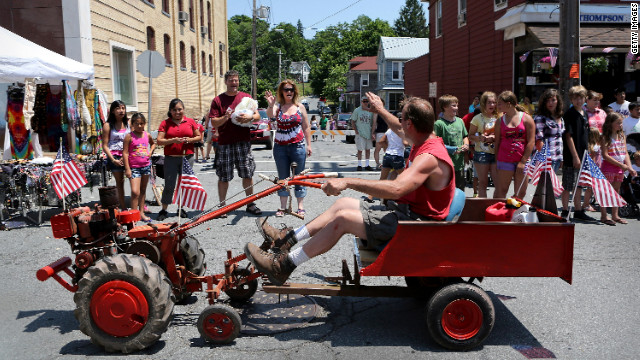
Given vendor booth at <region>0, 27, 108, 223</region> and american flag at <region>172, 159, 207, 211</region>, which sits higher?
vendor booth at <region>0, 27, 108, 223</region>

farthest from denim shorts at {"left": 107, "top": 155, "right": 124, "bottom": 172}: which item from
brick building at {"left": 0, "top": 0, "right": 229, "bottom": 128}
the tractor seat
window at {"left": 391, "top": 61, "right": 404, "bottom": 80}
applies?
window at {"left": 391, "top": 61, "right": 404, "bottom": 80}

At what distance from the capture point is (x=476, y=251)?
401cm

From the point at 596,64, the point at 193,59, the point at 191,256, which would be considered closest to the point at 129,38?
the point at 193,59

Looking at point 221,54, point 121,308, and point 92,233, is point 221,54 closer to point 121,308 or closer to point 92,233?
point 92,233

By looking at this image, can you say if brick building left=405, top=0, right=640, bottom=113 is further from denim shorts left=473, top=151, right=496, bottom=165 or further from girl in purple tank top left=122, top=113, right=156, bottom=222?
girl in purple tank top left=122, top=113, right=156, bottom=222

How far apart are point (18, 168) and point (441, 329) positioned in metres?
7.05

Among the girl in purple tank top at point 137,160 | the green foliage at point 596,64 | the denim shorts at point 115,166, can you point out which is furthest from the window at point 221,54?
the girl in purple tank top at point 137,160

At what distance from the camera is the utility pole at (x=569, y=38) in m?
11.1

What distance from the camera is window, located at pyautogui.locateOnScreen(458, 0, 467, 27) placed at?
23641 mm

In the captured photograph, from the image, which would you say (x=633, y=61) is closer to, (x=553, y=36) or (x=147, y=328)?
(x=553, y=36)

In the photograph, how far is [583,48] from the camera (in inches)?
575

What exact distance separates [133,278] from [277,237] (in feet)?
3.92

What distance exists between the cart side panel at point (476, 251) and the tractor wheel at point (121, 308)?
61.0 inches

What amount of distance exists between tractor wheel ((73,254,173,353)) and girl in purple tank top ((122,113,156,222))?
4300mm
